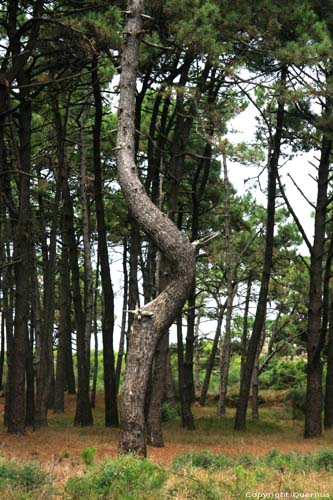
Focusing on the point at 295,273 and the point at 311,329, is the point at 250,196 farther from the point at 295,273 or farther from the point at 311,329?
the point at 311,329

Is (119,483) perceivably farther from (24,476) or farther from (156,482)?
(24,476)

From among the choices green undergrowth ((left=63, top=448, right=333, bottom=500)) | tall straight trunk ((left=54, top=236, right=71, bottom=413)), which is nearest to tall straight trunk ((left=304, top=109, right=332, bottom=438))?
tall straight trunk ((left=54, top=236, right=71, bottom=413))

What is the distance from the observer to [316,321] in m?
17.1

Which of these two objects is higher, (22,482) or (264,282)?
(264,282)

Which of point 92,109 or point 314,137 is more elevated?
point 92,109

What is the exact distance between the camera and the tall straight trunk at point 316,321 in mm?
16734

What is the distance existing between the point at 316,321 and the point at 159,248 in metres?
8.21

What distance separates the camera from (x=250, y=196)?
2584cm

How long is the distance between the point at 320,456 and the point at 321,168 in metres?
9.67

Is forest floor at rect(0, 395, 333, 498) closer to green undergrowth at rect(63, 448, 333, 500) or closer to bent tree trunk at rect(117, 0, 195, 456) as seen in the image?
green undergrowth at rect(63, 448, 333, 500)

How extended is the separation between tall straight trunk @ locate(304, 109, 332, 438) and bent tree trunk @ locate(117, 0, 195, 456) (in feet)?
23.5

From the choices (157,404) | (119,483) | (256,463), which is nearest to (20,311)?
(157,404)

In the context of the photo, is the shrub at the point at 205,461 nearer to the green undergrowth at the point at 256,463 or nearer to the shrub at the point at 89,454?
the green undergrowth at the point at 256,463

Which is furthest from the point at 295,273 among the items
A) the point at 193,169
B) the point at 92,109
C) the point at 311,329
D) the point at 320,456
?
the point at 320,456
